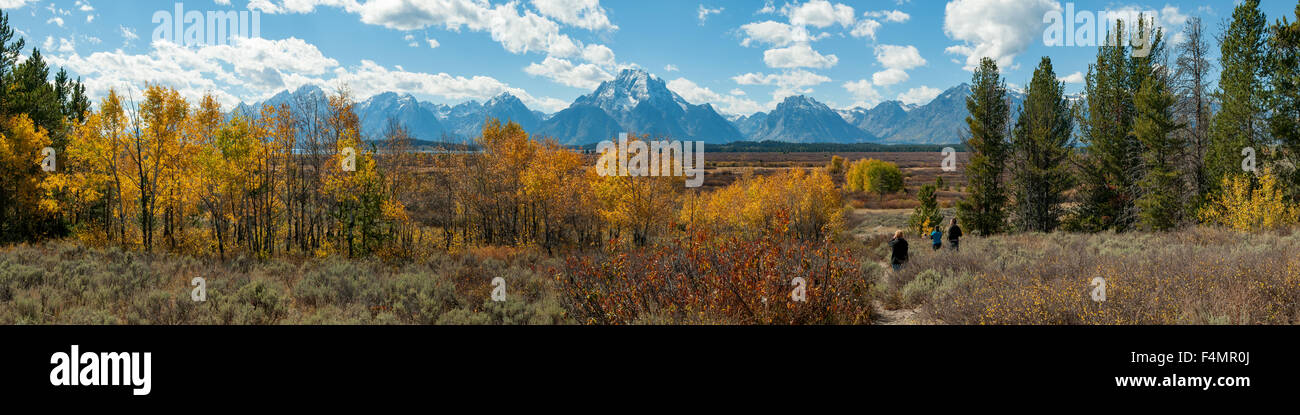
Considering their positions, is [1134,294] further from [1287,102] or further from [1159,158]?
[1159,158]

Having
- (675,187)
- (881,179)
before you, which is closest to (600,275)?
(675,187)

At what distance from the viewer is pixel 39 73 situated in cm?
2753

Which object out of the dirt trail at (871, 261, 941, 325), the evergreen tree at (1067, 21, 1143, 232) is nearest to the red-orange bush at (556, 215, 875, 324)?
the dirt trail at (871, 261, 941, 325)

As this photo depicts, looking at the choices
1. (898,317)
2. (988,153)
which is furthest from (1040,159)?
(898,317)

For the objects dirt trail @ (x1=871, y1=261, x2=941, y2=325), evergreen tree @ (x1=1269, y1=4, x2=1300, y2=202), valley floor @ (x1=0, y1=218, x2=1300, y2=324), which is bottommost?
dirt trail @ (x1=871, y1=261, x2=941, y2=325)

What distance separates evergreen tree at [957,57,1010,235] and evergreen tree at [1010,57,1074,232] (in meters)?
0.78

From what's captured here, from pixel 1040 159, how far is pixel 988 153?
2.70m

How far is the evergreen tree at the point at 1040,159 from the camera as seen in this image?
101ft

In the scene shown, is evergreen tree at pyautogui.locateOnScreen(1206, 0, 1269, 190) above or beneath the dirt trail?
above

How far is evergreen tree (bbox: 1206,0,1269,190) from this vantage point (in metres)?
23.2

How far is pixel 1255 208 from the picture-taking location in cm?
1948

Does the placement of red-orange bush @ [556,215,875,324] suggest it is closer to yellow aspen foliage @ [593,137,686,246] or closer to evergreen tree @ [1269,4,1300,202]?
yellow aspen foliage @ [593,137,686,246]
